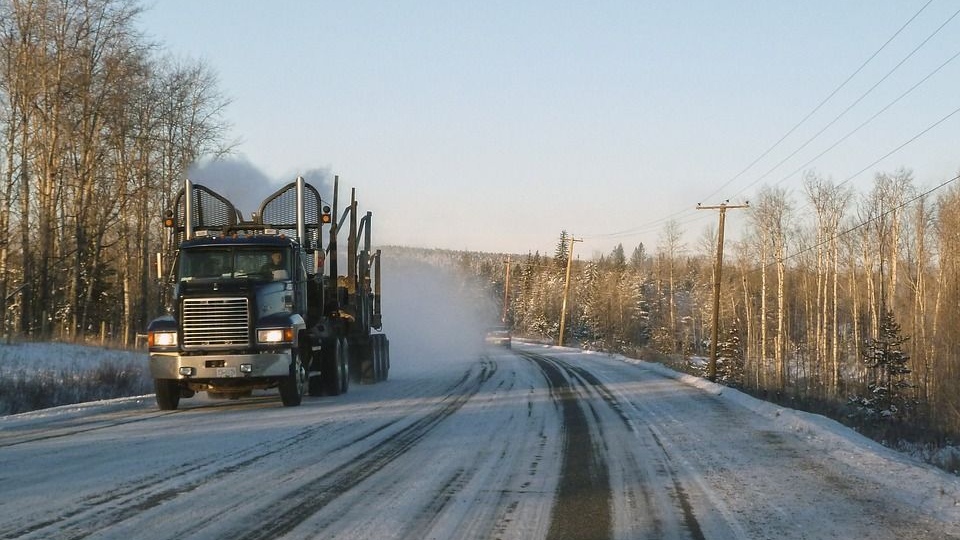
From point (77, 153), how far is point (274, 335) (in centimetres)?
2492

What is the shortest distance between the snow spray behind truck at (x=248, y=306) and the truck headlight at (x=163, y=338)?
0.02 m

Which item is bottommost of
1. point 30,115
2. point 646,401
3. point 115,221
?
point 646,401

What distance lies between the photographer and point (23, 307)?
32.5 m

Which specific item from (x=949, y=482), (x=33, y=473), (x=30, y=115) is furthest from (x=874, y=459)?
(x=30, y=115)

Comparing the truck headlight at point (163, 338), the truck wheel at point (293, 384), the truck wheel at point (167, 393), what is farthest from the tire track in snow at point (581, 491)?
the truck wheel at point (167, 393)

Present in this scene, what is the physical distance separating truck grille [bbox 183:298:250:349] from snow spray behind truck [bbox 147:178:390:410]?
2cm

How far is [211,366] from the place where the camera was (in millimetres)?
14500

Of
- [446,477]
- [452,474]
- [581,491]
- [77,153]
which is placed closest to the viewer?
[581,491]

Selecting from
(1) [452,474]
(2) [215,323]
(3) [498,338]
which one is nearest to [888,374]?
(3) [498,338]

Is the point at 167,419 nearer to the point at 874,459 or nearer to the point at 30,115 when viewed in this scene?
the point at 874,459

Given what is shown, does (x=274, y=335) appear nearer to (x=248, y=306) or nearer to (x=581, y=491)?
(x=248, y=306)

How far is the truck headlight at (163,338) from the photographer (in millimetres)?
14562

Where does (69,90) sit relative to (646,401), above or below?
above

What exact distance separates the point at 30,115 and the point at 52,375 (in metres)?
16.8
